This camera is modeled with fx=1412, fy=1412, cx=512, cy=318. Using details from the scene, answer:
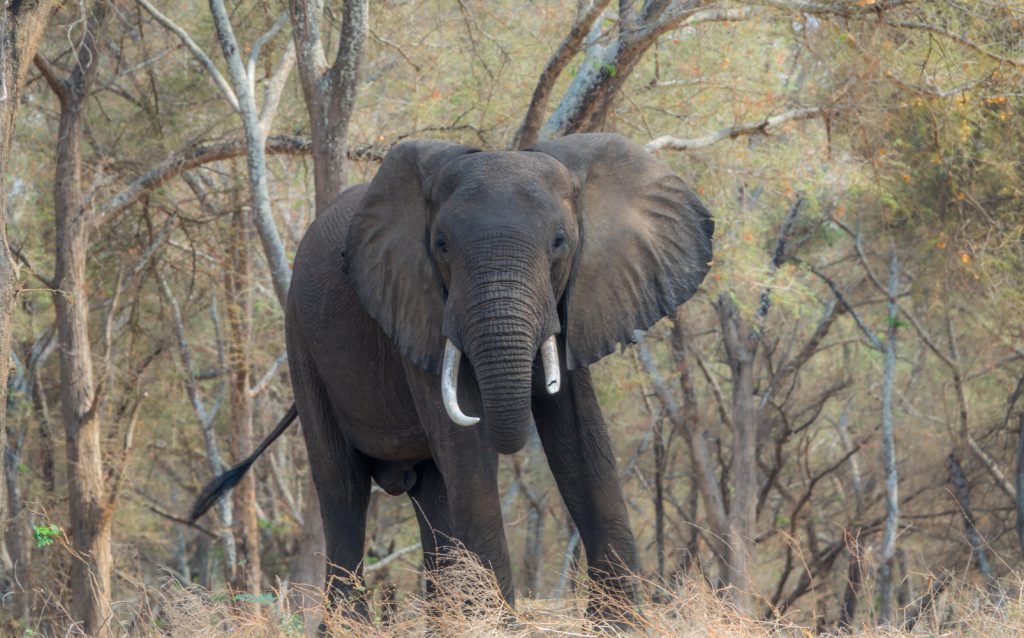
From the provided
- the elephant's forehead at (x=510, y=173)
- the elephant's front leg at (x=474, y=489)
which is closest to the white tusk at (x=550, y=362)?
the elephant's front leg at (x=474, y=489)

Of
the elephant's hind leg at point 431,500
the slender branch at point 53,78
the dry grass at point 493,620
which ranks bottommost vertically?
the dry grass at point 493,620

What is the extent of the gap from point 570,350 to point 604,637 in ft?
4.59

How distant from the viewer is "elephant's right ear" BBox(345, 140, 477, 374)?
6.42 m

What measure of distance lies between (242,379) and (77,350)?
4150 millimetres

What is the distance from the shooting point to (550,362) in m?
6.04

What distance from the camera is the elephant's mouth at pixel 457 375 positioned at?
597 centimetres

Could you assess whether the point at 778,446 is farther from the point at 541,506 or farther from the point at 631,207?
the point at 631,207

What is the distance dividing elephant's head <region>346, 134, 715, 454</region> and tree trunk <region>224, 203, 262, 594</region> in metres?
8.92

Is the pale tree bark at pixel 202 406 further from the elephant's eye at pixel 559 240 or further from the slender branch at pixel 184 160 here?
the elephant's eye at pixel 559 240

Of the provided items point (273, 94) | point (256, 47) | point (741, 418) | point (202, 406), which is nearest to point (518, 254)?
point (273, 94)

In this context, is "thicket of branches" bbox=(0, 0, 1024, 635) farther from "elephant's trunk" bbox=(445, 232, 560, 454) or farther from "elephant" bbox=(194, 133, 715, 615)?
"elephant's trunk" bbox=(445, 232, 560, 454)

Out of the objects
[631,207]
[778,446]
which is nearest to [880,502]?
[778,446]

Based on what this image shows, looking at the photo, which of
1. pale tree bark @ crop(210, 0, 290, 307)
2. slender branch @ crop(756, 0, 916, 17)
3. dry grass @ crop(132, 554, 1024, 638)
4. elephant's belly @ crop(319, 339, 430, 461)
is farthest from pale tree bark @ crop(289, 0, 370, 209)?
dry grass @ crop(132, 554, 1024, 638)

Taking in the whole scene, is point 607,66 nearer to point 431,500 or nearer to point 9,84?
point 431,500
